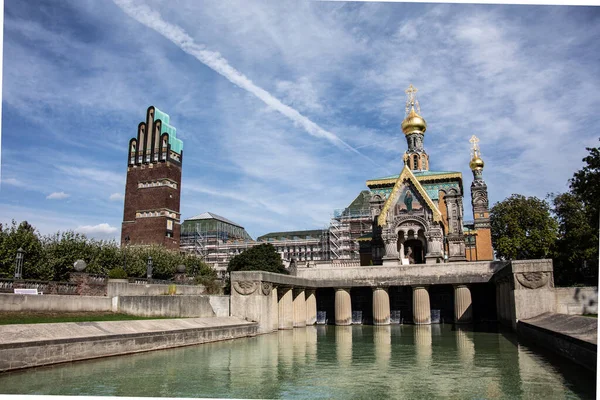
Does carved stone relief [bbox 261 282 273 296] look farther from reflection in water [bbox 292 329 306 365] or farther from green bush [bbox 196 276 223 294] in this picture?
green bush [bbox 196 276 223 294]

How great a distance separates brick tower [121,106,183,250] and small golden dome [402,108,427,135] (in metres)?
40.0

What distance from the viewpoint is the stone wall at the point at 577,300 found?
22281 mm

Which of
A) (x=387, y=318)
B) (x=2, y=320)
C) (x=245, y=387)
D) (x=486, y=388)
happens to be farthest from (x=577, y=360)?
(x=387, y=318)

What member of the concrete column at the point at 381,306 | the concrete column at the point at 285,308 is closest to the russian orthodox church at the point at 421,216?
the concrete column at the point at 381,306

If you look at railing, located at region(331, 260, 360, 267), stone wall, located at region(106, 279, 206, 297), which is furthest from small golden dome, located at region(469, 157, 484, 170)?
stone wall, located at region(106, 279, 206, 297)

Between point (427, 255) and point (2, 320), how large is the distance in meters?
39.2

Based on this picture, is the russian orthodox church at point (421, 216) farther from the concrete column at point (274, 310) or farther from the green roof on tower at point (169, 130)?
the green roof on tower at point (169, 130)

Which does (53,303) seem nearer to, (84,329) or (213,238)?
(84,329)

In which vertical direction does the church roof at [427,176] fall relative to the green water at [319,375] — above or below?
above

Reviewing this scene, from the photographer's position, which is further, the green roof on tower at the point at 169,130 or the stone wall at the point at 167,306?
the green roof on tower at the point at 169,130

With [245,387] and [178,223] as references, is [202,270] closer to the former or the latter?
[178,223]

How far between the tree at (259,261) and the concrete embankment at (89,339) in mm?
24742

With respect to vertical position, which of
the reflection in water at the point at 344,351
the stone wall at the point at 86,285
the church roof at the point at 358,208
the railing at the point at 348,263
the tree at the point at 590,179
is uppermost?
the church roof at the point at 358,208

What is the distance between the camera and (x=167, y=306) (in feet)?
84.6
